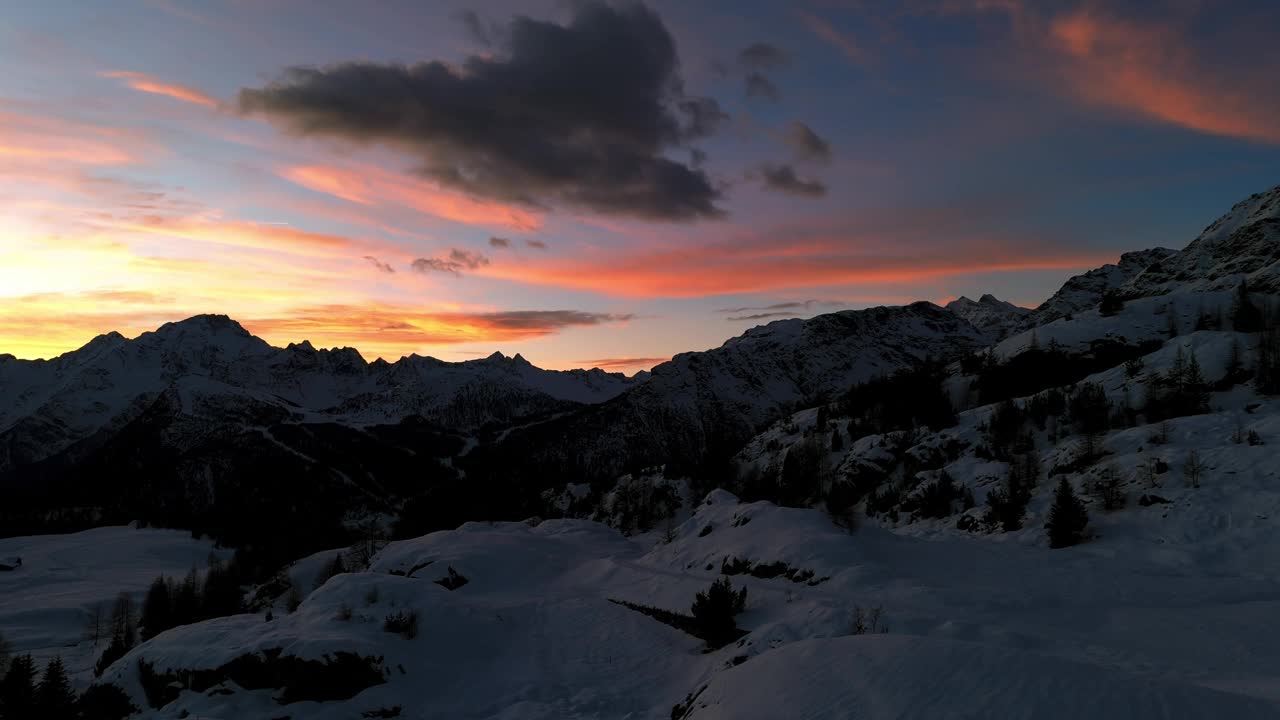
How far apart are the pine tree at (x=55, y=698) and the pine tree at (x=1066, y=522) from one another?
4591cm

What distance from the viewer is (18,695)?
2619 centimetres

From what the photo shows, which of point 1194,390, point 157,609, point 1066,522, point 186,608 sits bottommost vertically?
point 157,609

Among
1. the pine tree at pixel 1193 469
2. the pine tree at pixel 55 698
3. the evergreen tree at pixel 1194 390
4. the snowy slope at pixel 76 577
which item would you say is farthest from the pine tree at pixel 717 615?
the snowy slope at pixel 76 577

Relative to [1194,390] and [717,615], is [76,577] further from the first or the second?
[1194,390]

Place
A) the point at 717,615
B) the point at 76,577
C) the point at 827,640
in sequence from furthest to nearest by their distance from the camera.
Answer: the point at 76,577 → the point at 717,615 → the point at 827,640

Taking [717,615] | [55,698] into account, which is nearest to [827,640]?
[717,615]

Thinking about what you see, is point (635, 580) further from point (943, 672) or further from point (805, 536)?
point (943, 672)

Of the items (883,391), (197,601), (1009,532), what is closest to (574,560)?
(1009,532)

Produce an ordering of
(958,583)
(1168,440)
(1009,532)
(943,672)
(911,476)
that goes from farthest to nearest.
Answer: (911,476) < (1168,440) < (1009,532) < (958,583) < (943,672)

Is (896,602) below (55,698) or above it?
above

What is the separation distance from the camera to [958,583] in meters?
28.1

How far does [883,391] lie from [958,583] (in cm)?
9282

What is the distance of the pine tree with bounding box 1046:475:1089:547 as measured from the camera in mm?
36938

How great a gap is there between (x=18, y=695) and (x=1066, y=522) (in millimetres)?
49972
